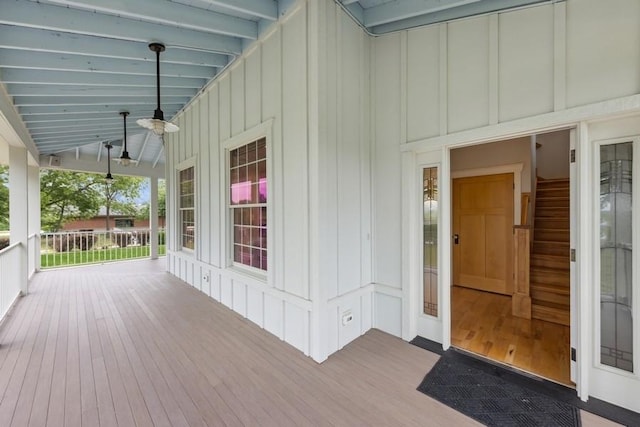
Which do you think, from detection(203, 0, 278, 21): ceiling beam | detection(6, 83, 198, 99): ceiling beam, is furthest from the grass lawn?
detection(203, 0, 278, 21): ceiling beam

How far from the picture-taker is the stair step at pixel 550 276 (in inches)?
145

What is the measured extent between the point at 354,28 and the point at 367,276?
2844mm

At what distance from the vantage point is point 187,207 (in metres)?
5.52

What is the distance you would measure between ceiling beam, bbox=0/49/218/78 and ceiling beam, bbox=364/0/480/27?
280 cm

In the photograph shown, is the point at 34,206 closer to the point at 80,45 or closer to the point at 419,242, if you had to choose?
the point at 80,45

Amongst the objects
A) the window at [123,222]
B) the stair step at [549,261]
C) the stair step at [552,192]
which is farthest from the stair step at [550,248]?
the window at [123,222]

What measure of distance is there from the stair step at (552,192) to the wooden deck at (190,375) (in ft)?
16.3

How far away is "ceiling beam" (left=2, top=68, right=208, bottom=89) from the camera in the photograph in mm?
3359

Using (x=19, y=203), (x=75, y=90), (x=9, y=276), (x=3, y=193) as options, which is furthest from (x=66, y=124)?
(x=3, y=193)

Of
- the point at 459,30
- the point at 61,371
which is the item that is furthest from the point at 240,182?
the point at 459,30

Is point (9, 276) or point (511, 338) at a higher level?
point (9, 276)

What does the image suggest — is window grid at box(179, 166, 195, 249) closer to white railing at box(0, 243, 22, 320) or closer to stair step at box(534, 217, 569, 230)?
white railing at box(0, 243, 22, 320)

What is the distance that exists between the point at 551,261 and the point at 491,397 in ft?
9.30

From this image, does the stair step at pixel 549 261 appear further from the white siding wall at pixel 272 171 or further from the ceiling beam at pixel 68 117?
the ceiling beam at pixel 68 117
